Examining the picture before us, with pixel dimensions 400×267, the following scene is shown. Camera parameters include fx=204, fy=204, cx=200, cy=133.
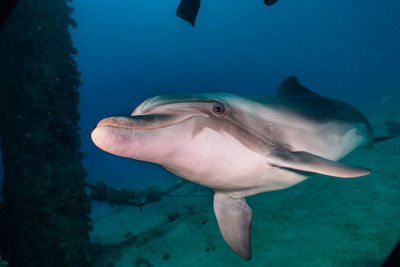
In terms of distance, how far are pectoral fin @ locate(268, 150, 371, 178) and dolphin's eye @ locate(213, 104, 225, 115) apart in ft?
2.09

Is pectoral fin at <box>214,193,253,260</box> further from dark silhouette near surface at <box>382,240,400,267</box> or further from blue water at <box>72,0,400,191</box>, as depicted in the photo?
blue water at <box>72,0,400,191</box>

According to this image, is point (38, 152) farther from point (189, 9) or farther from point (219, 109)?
point (219, 109)

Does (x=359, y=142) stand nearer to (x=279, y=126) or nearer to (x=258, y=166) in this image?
(x=279, y=126)

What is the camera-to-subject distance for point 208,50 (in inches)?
5153

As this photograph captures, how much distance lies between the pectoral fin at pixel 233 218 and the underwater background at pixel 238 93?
1648 millimetres

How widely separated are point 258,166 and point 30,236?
17.9 ft

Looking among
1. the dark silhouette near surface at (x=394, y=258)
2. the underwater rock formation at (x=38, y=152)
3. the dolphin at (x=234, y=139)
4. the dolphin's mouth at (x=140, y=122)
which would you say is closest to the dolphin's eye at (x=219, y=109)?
the dolphin at (x=234, y=139)

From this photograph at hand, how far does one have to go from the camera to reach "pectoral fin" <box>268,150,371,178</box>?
1.62 m

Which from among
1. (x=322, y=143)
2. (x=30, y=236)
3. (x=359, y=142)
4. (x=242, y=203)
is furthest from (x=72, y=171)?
(x=359, y=142)

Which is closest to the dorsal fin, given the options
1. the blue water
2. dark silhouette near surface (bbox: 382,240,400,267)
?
dark silhouette near surface (bbox: 382,240,400,267)

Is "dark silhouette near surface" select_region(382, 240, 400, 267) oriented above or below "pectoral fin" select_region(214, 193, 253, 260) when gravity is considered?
above

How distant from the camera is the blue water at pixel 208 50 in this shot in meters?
92.9

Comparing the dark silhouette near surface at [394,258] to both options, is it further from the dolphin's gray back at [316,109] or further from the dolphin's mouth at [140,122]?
the dolphin's gray back at [316,109]

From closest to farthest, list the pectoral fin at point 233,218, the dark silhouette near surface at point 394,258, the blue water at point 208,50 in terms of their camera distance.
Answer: the dark silhouette near surface at point 394,258 → the pectoral fin at point 233,218 → the blue water at point 208,50
